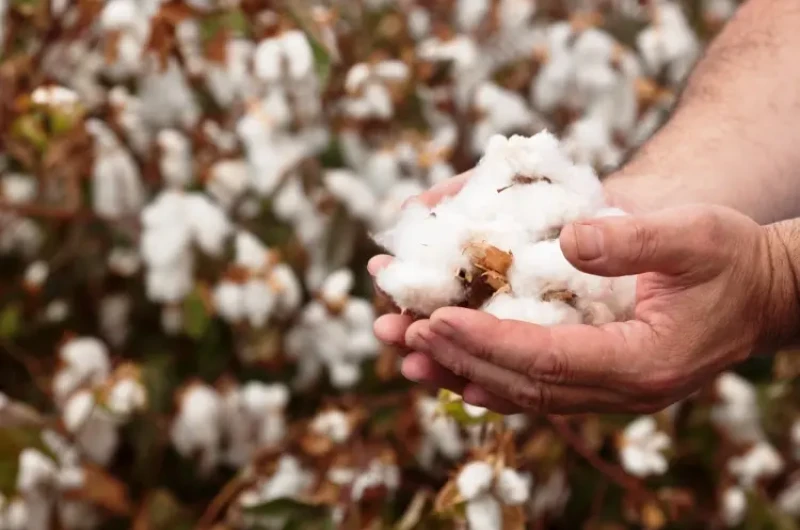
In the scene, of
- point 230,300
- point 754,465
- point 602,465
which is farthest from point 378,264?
point 754,465

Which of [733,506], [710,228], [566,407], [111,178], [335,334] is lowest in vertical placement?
[733,506]

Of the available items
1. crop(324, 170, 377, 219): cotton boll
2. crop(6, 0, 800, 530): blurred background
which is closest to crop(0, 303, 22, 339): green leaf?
crop(6, 0, 800, 530): blurred background

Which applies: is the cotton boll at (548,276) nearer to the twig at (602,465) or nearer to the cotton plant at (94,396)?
the twig at (602,465)

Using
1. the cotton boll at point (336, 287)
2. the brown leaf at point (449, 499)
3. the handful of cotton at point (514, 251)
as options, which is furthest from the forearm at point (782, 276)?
the cotton boll at point (336, 287)

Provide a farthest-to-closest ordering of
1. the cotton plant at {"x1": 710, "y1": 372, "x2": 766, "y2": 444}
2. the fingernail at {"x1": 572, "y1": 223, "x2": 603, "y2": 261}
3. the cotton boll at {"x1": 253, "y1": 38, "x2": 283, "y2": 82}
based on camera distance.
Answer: the cotton plant at {"x1": 710, "y1": 372, "x2": 766, "y2": 444} < the cotton boll at {"x1": 253, "y1": 38, "x2": 283, "y2": 82} < the fingernail at {"x1": 572, "y1": 223, "x2": 603, "y2": 261}

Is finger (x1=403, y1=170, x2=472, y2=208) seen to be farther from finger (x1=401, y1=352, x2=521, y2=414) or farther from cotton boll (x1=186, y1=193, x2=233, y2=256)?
cotton boll (x1=186, y1=193, x2=233, y2=256)

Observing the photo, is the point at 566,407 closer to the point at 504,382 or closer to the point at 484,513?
the point at 504,382
